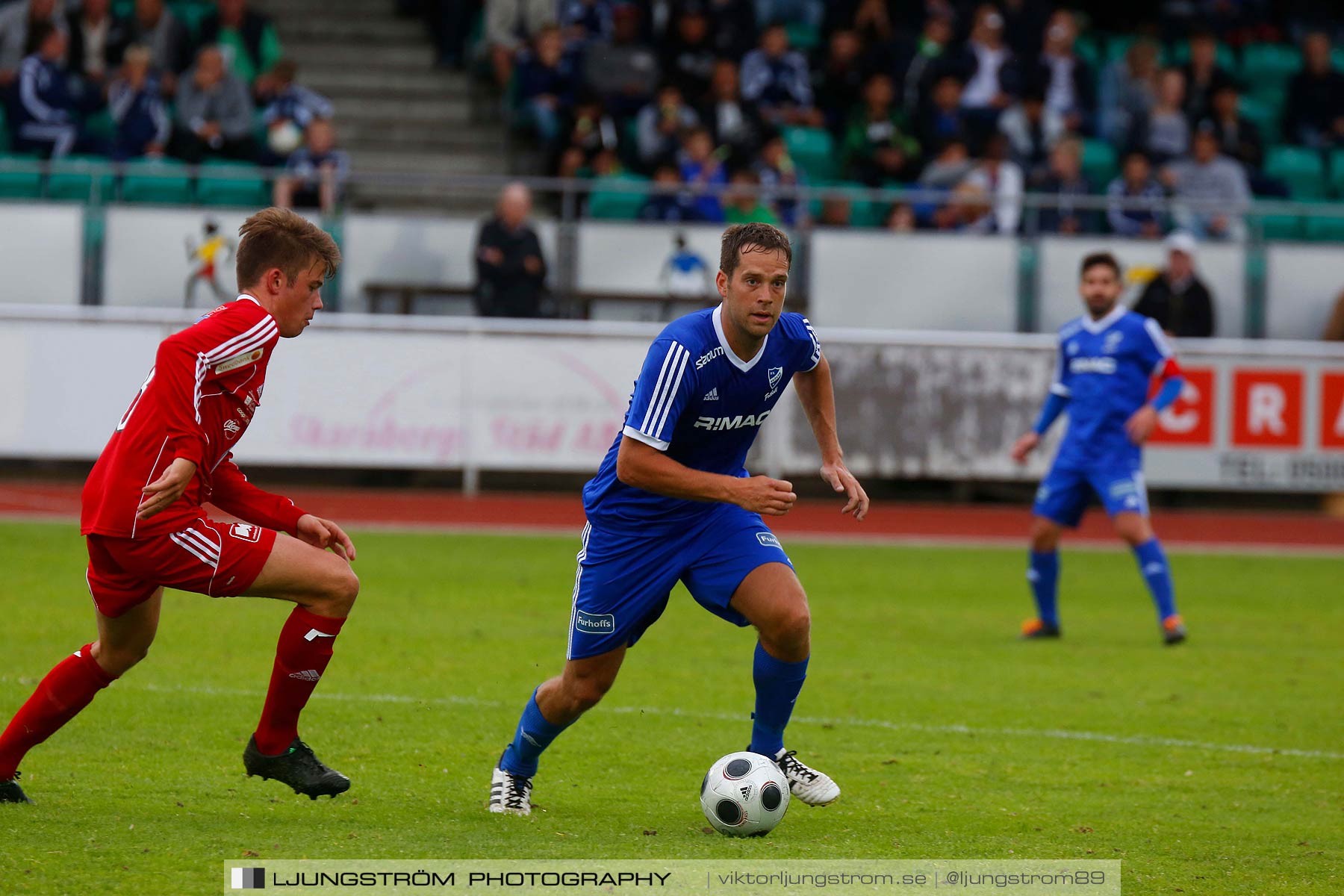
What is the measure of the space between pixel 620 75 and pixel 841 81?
110 inches

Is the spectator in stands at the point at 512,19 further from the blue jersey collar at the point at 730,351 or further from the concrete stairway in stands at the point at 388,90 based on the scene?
the blue jersey collar at the point at 730,351

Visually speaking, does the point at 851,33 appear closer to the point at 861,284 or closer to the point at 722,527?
the point at 861,284

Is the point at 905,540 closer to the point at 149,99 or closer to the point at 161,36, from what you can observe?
the point at 149,99

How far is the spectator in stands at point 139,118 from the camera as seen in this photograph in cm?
1738

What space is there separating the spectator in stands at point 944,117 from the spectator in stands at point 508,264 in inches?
220

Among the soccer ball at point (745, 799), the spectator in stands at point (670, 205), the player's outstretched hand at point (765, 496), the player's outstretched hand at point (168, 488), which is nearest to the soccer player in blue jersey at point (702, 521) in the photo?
the player's outstretched hand at point (765, 496)

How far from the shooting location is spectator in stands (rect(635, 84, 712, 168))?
1827cm

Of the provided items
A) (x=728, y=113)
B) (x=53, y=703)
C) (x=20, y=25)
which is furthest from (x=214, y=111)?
(x=53, y=703)

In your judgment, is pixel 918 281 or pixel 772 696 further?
pixel 918 281

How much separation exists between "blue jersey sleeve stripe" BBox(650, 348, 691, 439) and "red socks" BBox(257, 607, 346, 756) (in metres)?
1.18

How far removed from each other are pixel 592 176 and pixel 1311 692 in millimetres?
11166

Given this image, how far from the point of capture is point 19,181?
1623cm

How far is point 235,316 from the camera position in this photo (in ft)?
16.5

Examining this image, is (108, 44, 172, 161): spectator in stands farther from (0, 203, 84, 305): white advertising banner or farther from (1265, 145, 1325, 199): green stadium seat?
(1265, 145, 1325, 199): green stadium seat
